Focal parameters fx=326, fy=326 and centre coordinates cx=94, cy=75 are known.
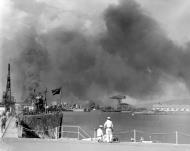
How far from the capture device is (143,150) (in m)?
17.5

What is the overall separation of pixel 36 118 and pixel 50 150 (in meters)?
44.1

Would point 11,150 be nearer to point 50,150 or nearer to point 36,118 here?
point 50,150

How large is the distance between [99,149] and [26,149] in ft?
13.3

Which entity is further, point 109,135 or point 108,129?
point 109,135

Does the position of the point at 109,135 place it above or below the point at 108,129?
below

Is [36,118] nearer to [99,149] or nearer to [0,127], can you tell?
[0,127]

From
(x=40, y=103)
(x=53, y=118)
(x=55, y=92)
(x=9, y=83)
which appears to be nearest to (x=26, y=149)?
(x=55, y=92)

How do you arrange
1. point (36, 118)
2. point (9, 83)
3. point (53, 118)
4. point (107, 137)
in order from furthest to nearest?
point (9, 83)
point (53, 118)
point (36, 118)
point (107, 137)

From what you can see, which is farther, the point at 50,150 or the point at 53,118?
the point at 53,118

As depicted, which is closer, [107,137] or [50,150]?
[50,150]

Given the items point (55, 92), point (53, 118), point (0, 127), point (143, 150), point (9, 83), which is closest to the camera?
point (143, 150)

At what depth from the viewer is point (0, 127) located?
3269 centimetres

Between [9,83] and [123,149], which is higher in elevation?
[9,83]

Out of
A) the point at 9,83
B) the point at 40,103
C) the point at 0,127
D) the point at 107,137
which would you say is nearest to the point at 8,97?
the point at 9,83
